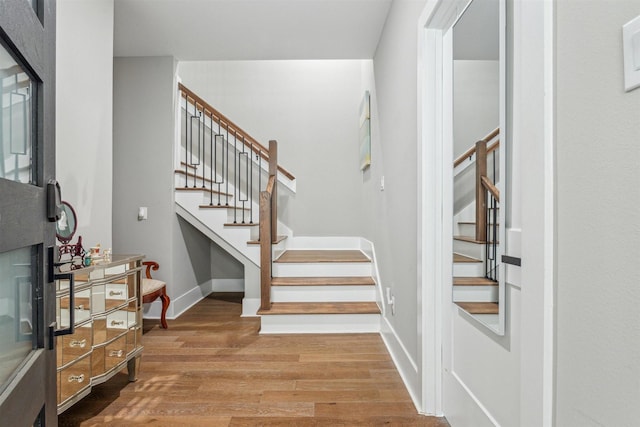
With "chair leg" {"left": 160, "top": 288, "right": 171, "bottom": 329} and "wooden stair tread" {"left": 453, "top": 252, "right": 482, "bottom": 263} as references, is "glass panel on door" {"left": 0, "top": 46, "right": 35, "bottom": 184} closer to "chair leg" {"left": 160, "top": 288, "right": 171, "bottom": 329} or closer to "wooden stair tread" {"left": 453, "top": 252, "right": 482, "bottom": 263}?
"wooden stair tread" {"left": 453, "top": 252, "right": 482, "bottom": 263}

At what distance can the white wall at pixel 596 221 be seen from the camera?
733mm

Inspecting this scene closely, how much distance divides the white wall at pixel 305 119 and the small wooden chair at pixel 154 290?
80.0 inches

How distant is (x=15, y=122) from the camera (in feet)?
2.53

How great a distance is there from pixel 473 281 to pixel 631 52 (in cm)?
110

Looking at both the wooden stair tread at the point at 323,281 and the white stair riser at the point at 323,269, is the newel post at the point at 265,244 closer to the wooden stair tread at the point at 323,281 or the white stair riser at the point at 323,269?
the wooden stair tread at the point at 323,281

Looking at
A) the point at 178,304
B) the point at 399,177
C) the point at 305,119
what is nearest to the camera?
the point at 399,177

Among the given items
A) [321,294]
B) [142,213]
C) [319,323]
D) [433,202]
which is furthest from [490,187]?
[142,213]

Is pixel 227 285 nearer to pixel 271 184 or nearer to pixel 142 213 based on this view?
pixel 142 213

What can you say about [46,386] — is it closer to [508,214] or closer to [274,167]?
[508,214]

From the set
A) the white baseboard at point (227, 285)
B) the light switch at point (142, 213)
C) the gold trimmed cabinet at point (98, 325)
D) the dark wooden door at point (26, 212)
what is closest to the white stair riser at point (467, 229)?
the dark wooden door at point (26, 212)

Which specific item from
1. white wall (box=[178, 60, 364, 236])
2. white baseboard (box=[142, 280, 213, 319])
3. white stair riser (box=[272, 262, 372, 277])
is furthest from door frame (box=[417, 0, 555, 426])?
white wall (box=[178, 60, 364, 236])

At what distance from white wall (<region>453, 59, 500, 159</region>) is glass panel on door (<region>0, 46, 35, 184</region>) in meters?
1.40

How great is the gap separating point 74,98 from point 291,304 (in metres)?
2.40

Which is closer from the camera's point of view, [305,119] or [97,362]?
[97,362]
